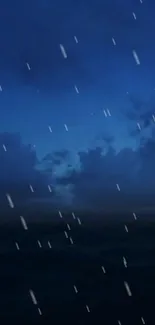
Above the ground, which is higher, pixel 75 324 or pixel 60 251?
pixel 60 251

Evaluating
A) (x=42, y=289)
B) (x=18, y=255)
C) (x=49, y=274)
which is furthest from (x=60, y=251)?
(x=42, y=289)

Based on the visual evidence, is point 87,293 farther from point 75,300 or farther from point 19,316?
point 19,316

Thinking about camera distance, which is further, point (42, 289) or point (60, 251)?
point (60, 251)

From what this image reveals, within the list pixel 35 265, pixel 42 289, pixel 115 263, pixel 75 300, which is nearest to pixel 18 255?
pixel 35 265

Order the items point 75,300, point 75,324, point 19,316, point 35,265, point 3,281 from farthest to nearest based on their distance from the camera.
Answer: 1. point 35,265
2. point 3,281
3. point 75,300
4. point 19,316
5. point 75,324

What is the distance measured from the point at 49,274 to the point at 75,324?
5733mm

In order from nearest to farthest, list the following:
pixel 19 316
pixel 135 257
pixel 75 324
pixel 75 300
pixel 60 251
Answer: pixel 75 324 < pixel 19 316 < pixel 75 300 < pixel 135 257 < pixel 60 251

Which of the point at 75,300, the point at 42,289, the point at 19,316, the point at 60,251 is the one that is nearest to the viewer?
the point at 19,316

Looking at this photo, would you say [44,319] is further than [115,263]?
No

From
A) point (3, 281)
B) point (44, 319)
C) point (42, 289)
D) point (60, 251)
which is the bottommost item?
point (44, 319)

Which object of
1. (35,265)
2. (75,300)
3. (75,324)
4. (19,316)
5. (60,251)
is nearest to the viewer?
(75,324)

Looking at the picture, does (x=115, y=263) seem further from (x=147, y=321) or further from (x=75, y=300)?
(x=147, y=321)

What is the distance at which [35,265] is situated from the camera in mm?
19422

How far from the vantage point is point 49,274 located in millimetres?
17797
